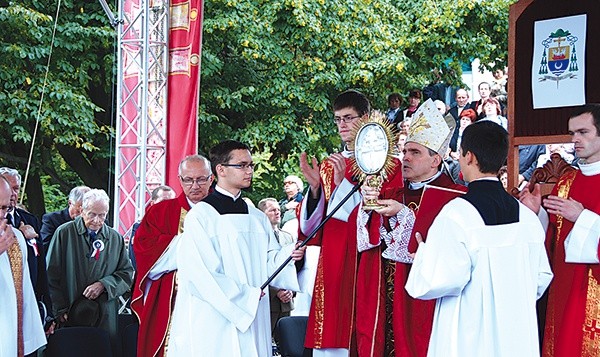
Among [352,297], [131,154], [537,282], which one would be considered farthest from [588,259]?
[131,154]

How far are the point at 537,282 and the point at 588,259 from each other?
439 millimetres

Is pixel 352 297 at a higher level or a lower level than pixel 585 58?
lower

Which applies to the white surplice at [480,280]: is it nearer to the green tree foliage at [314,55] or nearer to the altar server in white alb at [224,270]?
the altar server in white alb at [224,270]

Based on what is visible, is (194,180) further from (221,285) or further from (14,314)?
(14,314)

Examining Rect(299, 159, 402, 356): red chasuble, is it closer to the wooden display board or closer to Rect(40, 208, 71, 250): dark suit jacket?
the wooden display board

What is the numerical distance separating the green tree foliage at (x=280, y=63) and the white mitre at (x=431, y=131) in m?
9.49

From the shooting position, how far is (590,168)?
5379 mm

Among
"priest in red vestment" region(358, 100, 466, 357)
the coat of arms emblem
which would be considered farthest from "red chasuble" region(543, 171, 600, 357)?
the coat of arms emblem

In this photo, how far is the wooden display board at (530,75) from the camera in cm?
638

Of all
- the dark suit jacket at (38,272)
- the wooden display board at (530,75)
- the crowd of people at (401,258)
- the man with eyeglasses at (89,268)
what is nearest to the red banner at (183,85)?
the man with eyeglasses at (89,268)

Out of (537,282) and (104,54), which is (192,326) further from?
(104,54)

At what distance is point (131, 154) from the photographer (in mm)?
10820

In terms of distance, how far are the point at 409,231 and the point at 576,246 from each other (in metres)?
0.88

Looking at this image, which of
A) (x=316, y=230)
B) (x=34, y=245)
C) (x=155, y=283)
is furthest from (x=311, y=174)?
(x=34, y=245)
